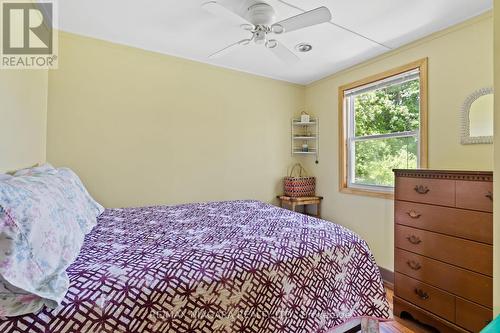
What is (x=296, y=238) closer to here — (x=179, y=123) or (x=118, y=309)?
(x=118, y=309)

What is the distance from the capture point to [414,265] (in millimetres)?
1961

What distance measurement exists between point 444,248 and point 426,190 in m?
0.41

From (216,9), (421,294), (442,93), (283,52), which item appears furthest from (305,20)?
(421,294)

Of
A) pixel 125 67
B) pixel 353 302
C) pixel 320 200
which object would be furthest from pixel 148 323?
pixel 320 200

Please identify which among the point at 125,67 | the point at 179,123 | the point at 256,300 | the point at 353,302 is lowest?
the point at 353,302

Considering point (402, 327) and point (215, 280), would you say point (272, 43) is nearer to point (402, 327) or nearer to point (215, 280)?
point (215, 280)


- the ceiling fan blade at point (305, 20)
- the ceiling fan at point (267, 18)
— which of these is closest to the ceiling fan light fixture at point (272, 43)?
the ceiling fan at point (267, 18)

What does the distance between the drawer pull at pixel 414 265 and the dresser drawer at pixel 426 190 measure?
485 mm

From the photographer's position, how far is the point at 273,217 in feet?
6.45

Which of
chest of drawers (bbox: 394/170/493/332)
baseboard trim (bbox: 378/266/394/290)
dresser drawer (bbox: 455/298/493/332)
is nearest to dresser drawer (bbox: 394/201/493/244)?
chest of drawers (bbox: 394/170/493/332)

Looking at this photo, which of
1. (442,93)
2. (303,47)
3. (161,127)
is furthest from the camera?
(161,127)

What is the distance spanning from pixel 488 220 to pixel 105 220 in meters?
2.52

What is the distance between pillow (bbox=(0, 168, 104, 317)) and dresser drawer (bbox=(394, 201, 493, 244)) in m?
2.18

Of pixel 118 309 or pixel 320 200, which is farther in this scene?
pixel 320 200
